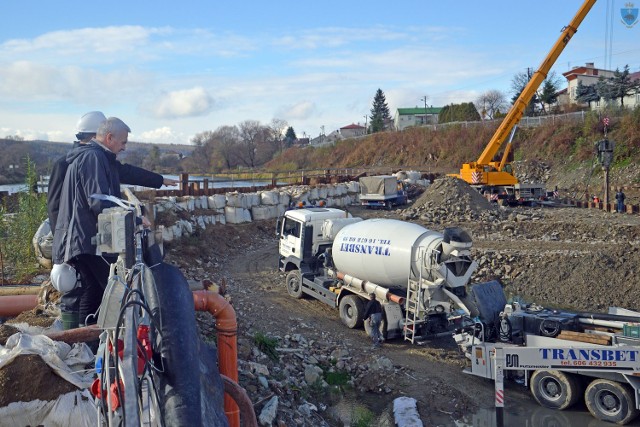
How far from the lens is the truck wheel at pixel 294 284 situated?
14852mm

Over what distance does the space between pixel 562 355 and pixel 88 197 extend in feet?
25.6

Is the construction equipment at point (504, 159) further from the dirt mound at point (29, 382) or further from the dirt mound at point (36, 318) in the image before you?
the dirt mound at point (29, 382)

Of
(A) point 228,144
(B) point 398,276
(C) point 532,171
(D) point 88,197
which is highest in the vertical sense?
(A) point 228,144

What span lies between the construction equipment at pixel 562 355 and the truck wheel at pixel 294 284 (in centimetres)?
516

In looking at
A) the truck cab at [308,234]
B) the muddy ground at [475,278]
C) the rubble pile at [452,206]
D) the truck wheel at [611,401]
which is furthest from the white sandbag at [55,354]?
the rubble pile at [452,206]

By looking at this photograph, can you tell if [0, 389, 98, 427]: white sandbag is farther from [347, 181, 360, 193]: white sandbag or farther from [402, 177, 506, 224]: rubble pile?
[347, 181, 360, 193]: white sandbag

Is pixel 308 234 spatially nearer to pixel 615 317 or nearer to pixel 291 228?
pixel 291 228

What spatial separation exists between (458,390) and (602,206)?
22463 millimetres

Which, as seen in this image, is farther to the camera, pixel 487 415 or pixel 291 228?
pixel 291 228

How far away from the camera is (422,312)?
38.3 ft

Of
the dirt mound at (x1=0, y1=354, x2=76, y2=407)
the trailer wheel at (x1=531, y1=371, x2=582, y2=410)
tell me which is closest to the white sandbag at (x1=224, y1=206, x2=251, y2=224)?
the trailer wheel at (x1=531, y1=371, x2=582, y2=410)

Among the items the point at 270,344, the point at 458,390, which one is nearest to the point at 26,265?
the point at 270,344

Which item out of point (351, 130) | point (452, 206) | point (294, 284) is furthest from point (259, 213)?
point (351, 130)

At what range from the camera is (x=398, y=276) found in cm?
1192
